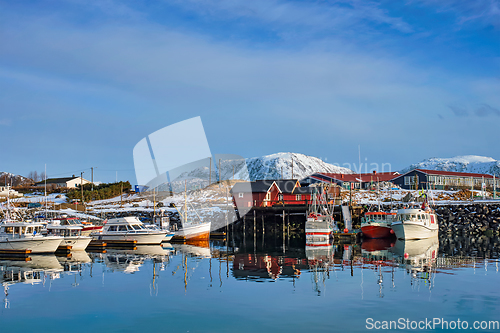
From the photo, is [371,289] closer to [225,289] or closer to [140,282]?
[225,289]

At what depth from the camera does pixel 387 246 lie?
4616 cm

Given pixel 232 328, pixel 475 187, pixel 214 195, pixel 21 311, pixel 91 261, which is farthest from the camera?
pixel 475 187

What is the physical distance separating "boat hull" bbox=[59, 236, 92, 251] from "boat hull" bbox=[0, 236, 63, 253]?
2.27m

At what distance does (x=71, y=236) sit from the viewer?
4269 centimetres

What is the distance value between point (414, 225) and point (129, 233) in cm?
3193

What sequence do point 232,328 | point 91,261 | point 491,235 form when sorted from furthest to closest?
point 491,235 → point 91,261 → point 232,328

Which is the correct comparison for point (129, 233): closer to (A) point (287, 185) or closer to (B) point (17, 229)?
(B) point (17, 229)

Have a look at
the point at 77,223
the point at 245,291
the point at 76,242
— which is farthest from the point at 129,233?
the point at 245,291

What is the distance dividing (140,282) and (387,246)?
28473 millimetres

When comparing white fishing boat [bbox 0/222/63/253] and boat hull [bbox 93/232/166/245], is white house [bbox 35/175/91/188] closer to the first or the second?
boat hull [bbox 93/232/166/245]

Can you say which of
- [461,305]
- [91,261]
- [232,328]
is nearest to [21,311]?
[232,328]

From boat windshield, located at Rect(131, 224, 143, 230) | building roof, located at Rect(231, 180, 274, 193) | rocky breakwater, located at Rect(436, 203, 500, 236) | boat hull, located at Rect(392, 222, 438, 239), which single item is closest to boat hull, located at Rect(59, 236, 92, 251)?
boat windshield, located at Rect(131, 224, 143, 230)

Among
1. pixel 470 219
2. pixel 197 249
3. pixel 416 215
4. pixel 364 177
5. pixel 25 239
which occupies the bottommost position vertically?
pixel 197 249

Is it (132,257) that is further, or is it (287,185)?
(287,185)
